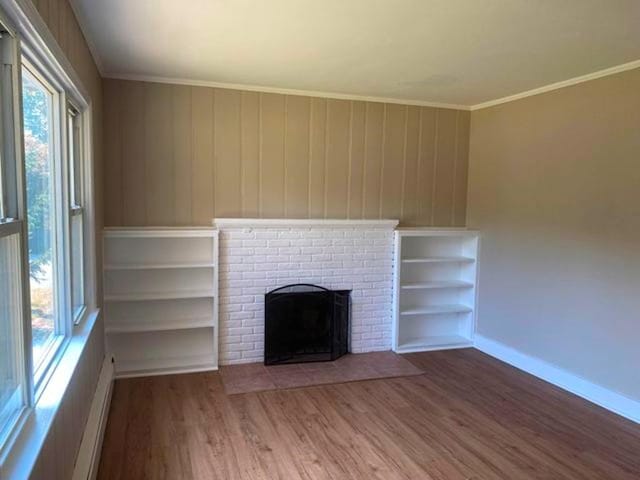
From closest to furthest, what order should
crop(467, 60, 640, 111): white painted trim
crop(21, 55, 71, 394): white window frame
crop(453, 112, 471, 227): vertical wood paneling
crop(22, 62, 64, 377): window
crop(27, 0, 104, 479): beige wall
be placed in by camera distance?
crop(27, 0, 104, 479): beige wall, crop(22, 62, 64, 377): window, crop(21, 55, 71, 394): white window frame, crop(467, 60, 640, 111): white painted trim, crop(453, 112, 471, 227): vertical wood paneling

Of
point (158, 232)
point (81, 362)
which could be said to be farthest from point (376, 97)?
point (81, 362)

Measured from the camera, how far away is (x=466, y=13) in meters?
2.52

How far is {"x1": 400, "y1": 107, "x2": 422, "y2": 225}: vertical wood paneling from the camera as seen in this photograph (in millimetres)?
4914

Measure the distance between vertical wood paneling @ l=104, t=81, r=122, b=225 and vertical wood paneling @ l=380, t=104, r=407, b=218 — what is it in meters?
2.52

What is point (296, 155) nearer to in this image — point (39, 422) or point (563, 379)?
point (563, 379)

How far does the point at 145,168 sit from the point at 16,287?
9.03 feet

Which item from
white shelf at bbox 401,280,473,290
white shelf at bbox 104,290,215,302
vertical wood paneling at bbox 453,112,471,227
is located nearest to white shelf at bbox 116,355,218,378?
white shelf at bbox 104,290,215,302

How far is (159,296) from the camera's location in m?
4.05

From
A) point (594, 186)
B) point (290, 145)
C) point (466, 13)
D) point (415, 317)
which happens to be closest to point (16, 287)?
point (466, 13)

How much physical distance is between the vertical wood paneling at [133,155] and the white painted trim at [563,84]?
11.0 ft

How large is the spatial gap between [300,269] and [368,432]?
1771mm

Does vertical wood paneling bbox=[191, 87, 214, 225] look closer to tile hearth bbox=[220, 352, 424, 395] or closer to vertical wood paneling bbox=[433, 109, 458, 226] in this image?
tile hearth bbox=[220, 352, 424, 395]

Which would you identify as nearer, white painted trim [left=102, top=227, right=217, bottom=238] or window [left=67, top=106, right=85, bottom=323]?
window [left=67, top=106, right=85, bottom=323]

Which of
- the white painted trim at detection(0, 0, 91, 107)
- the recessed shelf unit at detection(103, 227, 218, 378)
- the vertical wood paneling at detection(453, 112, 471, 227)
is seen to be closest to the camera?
the white painted trim at detection(0, 0, 91, 107)
